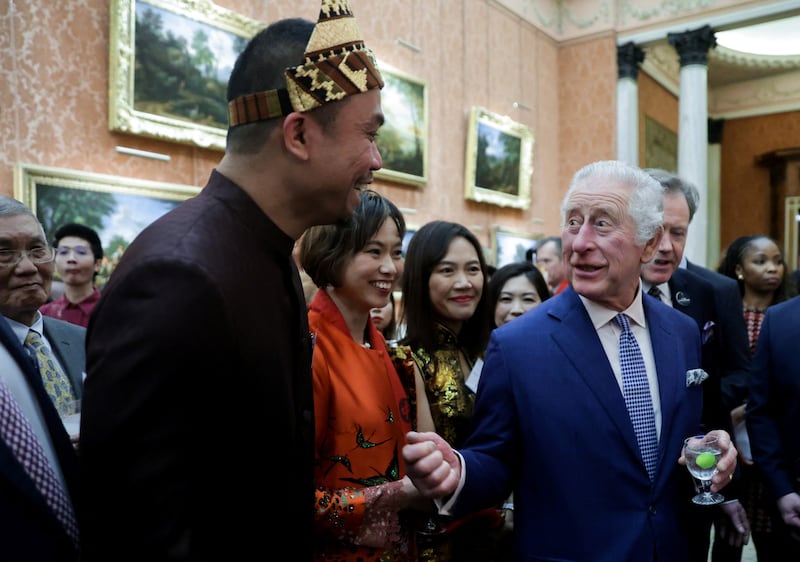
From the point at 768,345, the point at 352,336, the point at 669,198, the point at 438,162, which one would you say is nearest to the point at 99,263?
the point at 352,336

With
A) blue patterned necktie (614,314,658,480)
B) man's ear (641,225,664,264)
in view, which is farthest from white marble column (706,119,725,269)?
blue patterned necktie (614,314,658,480)

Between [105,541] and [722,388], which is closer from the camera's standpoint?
[105,541]

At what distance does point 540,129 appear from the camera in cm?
1146

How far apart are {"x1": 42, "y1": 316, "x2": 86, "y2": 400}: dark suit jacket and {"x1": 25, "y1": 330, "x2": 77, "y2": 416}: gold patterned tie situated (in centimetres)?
5

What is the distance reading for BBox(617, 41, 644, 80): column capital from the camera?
11.3 m

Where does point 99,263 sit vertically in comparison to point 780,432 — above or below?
above

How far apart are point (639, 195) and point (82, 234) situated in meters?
4.19

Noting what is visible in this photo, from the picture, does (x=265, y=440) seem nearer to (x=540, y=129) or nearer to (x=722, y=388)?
(x=722, y=388)

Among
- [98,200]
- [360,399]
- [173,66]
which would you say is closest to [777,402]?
[360,399]

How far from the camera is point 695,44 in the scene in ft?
35.2

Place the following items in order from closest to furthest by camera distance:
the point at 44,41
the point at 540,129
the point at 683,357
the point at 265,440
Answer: the point at 265,440 < the point at 683,357 < the point at 44,41 < the point at 540,129

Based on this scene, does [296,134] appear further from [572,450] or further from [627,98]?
[627,98]

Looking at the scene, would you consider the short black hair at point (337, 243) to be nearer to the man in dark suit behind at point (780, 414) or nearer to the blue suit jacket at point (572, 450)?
the blue suit jacket at point (572, 450)

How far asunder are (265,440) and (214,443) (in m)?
0.11
